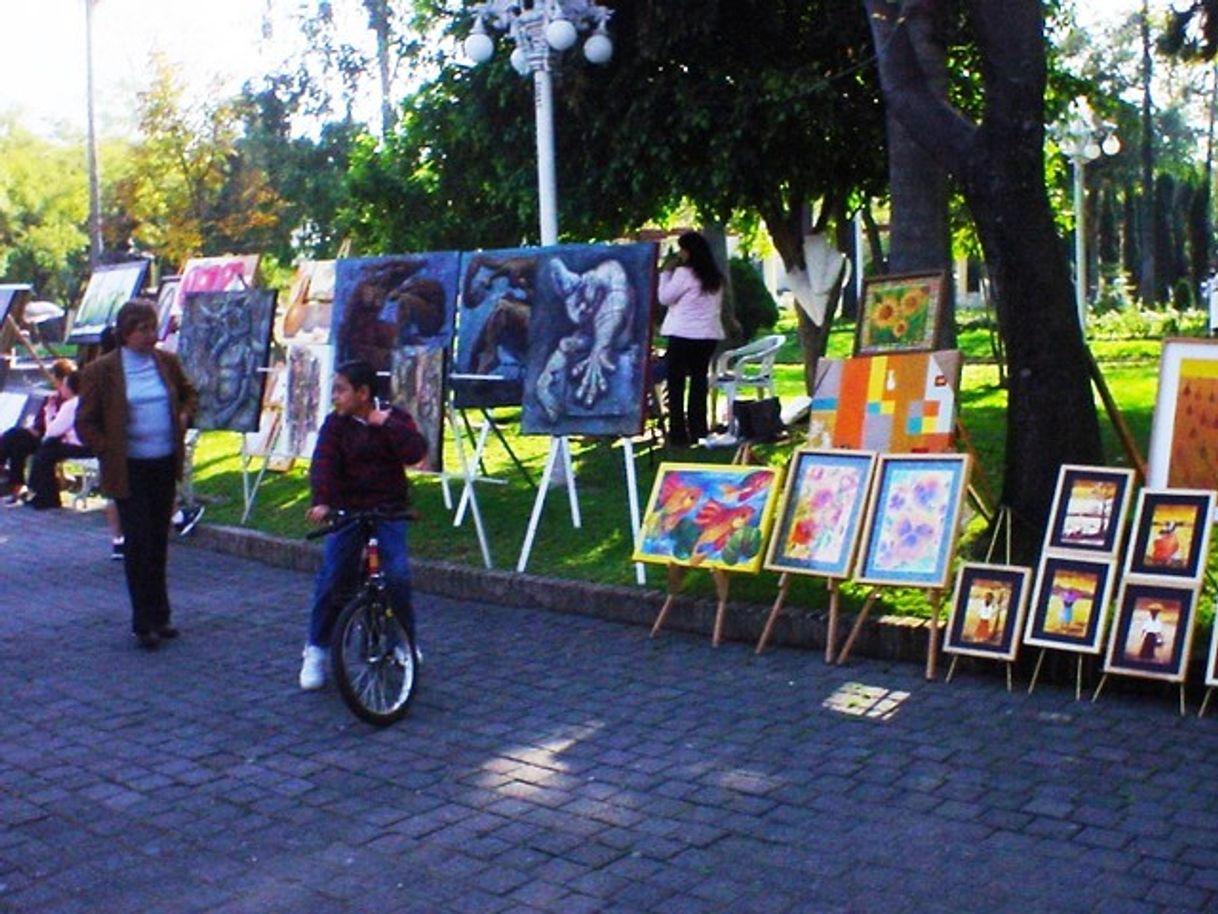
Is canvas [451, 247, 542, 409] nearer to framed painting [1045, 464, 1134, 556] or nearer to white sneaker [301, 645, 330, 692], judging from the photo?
white sneaker [301, 645, 330, 692]

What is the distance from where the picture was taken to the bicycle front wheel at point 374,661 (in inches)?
290

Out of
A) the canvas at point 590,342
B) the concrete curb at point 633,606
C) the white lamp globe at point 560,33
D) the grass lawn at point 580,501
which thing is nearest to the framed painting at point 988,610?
the concrete curb at point 633,606

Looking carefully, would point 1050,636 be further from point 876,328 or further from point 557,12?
point 557,12

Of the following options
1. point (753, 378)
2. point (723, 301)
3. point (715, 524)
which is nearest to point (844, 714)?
point (715, 524)

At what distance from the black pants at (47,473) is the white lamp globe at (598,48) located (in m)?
6.41

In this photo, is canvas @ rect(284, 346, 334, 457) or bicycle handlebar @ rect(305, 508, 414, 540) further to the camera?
canvas @ rect(284, 346, 334, 457)

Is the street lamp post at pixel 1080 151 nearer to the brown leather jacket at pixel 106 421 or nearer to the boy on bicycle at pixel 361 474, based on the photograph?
the brown leather jacket at pixel 106 421

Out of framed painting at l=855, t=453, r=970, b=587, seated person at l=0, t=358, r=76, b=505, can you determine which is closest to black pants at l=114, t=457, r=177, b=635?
framed painting at l=855, t=453, r=970, b=587

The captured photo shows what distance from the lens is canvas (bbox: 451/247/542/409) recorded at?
11.3 meters

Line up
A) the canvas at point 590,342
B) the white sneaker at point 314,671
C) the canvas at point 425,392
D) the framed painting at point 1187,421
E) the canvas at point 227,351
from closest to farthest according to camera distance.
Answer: the framed painting at point 1187,421 < the white sneaker at point 314,671 < the canvas at point 590,342 < the canvas at point 425,392 < the canvas at point 227,351

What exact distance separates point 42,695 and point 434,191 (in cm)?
1131

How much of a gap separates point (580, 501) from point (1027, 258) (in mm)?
4905

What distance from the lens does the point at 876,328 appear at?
1011 centimetres

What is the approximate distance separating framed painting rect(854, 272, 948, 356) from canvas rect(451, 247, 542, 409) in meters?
2.38
